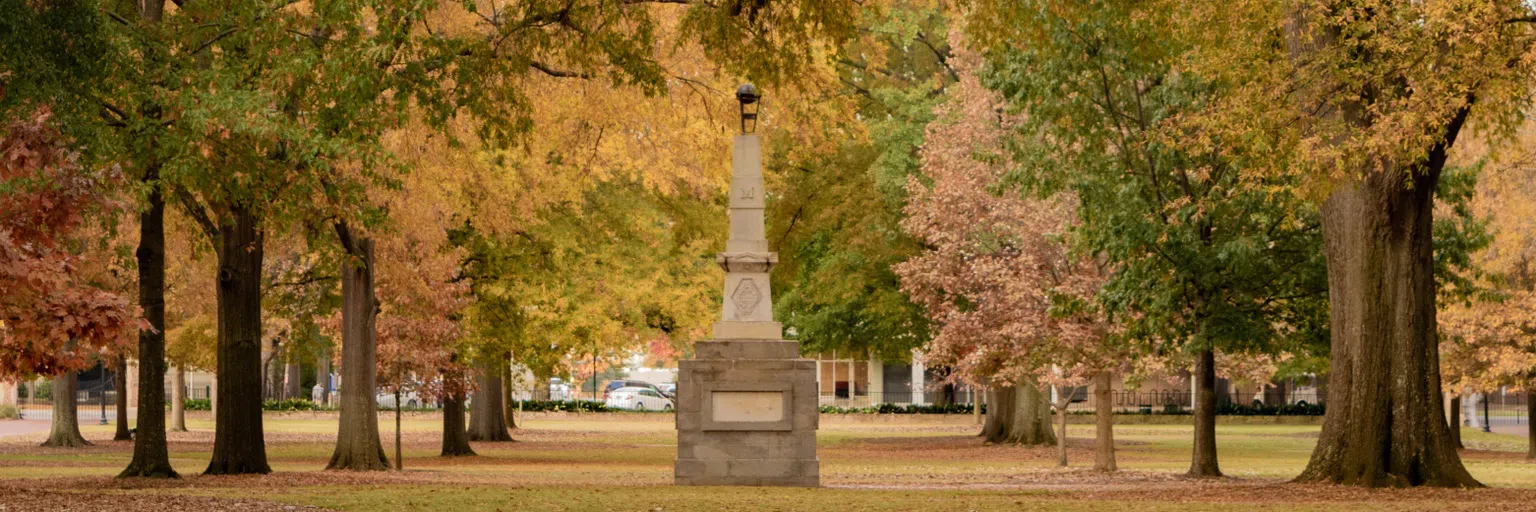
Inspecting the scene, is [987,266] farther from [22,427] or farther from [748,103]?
[22,427]

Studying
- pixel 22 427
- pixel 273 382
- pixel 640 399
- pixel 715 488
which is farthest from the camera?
pixel 640 399

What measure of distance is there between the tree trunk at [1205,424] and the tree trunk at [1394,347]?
21.1ft

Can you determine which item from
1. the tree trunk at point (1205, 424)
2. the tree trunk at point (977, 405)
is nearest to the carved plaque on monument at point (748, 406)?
the tree trunk at point (1205, 424)

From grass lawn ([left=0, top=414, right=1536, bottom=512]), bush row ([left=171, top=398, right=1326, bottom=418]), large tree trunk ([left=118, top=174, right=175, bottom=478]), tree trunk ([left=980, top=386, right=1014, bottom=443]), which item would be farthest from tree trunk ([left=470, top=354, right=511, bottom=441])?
large tree trunk ([left=118, top=174, right=175, bottom=478])

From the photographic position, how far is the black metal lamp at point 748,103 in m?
22.2

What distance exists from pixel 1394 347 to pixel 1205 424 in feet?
24.0

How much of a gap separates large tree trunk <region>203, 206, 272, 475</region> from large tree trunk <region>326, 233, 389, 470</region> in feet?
13.0

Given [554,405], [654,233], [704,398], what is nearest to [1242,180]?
[704,398]

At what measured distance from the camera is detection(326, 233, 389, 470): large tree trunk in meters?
27.0

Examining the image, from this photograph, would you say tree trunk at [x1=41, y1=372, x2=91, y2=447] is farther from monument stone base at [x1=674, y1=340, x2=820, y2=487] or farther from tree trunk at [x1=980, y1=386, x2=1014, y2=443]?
monument stone base at [x1=674, y1=340, x2=820, y2=487]

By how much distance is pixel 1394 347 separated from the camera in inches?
734

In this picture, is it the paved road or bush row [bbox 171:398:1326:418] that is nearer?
the paved road

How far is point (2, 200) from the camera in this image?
15398 millimetres

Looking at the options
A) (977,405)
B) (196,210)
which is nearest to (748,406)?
(196,210)
